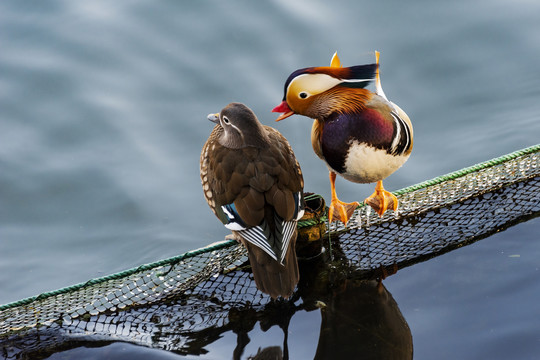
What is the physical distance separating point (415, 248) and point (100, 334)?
4.97ft

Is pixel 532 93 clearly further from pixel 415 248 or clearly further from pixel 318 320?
pixel 318 320

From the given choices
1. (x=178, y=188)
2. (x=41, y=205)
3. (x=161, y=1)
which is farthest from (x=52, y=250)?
(x=161, y=1)

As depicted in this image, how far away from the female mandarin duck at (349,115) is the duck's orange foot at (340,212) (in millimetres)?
344

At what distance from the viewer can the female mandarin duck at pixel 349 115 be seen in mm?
3084

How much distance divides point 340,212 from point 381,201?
0.22m

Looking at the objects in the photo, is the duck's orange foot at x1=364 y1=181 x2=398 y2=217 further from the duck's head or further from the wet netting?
the duck's head

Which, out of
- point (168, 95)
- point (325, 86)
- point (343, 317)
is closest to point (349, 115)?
point (325, 86)

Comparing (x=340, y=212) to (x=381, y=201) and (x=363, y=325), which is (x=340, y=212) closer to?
(x=381, y=201)

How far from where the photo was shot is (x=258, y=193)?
313cm

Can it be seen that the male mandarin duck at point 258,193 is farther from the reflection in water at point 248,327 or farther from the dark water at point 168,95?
the dark water at point 168,95

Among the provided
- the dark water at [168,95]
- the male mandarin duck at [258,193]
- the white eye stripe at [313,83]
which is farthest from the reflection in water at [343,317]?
the dark water at [168,95]

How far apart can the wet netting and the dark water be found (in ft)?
3.83

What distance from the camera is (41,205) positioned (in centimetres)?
502

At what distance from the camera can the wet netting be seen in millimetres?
3109
